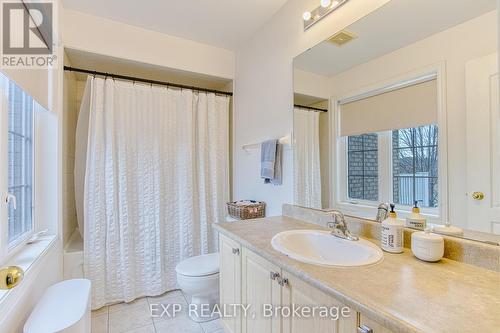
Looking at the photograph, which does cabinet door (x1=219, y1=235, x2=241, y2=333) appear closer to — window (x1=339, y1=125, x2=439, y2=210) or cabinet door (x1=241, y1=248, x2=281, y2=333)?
cabinet door (x1=241, y1=248, x2=281, y2=333)

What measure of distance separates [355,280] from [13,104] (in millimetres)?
1976

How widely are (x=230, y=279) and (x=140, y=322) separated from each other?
98cm

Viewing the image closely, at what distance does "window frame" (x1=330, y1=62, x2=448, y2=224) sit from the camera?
42.7 inches

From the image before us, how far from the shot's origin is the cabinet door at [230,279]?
4.66 ft

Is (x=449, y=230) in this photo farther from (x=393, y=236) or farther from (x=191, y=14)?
(x=191, y=14)

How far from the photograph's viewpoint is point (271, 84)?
212 centimetres

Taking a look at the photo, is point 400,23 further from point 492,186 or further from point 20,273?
point 20,273

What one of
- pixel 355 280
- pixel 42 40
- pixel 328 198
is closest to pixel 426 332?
pixel 355 280

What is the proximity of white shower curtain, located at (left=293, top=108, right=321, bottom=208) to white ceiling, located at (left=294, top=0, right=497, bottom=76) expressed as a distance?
0.33 m

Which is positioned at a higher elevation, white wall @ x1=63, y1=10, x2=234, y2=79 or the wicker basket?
white wall @ x1=63, y1=10, x2=234, y2=79

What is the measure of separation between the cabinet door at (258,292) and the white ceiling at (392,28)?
4.07ft

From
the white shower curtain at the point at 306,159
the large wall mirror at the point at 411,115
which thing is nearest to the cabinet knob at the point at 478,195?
the large wall mirror at the point at 411,115

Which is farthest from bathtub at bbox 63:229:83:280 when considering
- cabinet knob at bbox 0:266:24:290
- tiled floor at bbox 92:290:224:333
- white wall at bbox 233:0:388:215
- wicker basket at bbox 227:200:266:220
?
white wall at bbox 233:0:388:215

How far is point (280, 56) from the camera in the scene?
2025 mm
